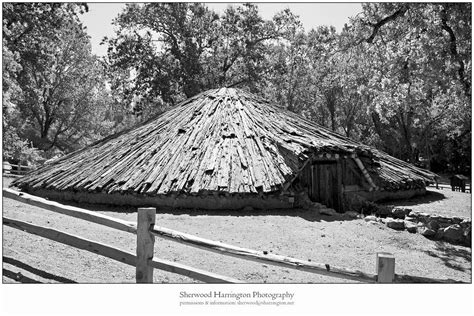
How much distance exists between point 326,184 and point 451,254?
5007 mm

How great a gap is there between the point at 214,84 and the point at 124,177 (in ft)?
55.3

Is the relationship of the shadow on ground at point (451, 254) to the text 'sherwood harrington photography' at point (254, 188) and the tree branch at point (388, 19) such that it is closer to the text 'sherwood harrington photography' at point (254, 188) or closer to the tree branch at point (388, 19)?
the text 'sherwood harrington photography' at point (254, 188)

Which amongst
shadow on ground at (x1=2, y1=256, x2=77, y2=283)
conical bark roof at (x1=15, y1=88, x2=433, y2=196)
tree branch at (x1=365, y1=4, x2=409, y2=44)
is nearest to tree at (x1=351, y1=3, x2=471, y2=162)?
tree branch at (x1=365, y1=4, x2=409, y2=44)

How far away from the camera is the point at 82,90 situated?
2922cm

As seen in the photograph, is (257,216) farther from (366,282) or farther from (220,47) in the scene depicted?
(220,47)

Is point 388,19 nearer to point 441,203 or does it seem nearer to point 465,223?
point 465,223

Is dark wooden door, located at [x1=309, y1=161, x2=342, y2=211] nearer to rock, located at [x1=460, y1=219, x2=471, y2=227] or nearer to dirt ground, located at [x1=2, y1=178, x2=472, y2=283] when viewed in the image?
dirt ground, located at [x1=2, y1=178, x2=472, y2=283]

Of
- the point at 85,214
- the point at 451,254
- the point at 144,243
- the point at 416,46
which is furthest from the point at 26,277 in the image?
the point at 416,46

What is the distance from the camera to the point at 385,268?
455 cm

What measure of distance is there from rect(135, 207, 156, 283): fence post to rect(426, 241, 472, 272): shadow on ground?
19.5 feet

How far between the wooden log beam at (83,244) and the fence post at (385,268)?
2834mm

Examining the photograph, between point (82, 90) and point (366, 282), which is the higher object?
point (82, 90)

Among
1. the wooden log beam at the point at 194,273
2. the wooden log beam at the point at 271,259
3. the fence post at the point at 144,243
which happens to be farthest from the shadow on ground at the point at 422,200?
the fence post at the point at 144,243
